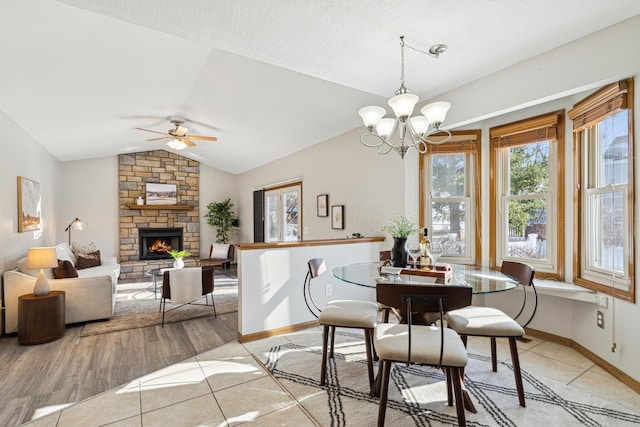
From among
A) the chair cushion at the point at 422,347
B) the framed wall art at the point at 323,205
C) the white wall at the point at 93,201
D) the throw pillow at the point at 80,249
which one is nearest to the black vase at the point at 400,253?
the chair cushion at the point at 422,347

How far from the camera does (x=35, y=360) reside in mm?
2936

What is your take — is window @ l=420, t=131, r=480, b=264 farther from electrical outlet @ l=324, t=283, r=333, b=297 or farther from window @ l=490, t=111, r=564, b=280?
electrical outlet @ l=324, t=283, r=333, b=297

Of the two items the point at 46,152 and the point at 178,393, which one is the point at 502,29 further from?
the point at 46,152

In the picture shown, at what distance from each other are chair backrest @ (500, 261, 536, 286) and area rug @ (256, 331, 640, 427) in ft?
2.42

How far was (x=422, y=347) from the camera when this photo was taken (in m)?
1.78

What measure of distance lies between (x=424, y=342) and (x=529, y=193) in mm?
2409

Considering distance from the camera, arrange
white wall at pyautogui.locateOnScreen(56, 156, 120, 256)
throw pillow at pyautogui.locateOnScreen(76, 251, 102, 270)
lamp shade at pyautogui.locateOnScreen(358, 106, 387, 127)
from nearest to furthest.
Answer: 1. lamp shade at pyautogui.locateOnScreen(358, 106, 387, 127)
2. throw pillow at pyautogui.locateOnScreen(76, 251, 102, 270)
3. white wall at pyautogui.locateOnScreen(56, 156, 120, 256)

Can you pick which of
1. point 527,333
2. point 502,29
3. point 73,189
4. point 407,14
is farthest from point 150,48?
point 73,189

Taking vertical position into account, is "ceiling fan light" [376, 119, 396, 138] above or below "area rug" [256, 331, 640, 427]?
above

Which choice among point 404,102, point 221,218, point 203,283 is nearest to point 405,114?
point 404,102

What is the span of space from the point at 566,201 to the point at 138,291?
6303 mm

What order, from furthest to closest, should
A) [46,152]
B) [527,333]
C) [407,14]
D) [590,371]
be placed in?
1. [46,152]
2. [527,333]
3. [590,371]
4. [407,14]

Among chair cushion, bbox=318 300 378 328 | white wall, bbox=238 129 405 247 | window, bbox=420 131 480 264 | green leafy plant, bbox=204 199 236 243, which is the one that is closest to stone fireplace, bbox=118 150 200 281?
green leafy plant, bbox=204 199 236 243

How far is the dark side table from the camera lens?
328 centimetres
